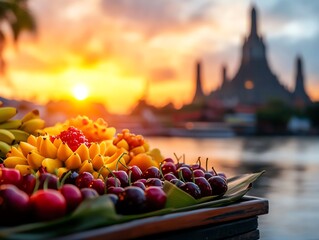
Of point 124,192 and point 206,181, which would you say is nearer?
point 124,192

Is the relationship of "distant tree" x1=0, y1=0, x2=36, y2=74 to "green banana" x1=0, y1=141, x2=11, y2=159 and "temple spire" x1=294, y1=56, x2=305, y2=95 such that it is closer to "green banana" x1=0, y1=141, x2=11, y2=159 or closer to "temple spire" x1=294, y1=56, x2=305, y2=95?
"green banana" x1=0, y1=141, x2=11, y2=159

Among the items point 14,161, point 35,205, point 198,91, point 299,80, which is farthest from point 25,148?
point 299,80

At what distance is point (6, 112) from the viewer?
2232 millimetres

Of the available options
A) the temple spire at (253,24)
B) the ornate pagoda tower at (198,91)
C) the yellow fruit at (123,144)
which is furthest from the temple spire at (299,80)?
the yellow fruit at (123,144)

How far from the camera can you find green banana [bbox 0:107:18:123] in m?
2.22

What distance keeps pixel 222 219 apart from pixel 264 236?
7.31 ft

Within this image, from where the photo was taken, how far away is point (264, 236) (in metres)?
3.56

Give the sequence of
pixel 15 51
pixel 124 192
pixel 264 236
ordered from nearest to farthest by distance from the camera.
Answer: pixel 124 192 → pixel 264 236 → pixel 15 51

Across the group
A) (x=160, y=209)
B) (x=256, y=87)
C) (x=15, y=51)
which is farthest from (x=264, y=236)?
(x=256, y=87)

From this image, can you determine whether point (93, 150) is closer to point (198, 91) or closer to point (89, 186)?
point (89, 186)

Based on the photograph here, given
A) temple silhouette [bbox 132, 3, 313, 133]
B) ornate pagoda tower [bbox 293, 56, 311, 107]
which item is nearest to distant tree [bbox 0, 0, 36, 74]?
temple silhouette [bbox 132, 3, 313, 133]

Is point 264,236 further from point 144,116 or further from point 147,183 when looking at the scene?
point 144,116

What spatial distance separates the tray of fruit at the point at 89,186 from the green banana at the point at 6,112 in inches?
6.4

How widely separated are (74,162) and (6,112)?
2.33ft
